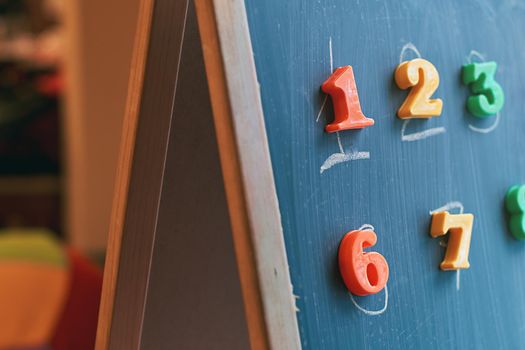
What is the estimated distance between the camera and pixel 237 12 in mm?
783

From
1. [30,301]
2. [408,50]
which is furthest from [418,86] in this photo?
[30,301]

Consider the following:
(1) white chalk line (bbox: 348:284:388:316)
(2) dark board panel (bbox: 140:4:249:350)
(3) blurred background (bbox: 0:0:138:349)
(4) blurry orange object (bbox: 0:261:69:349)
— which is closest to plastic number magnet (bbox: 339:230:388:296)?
(1) white chalk line (bbox: 348:284:388:316)

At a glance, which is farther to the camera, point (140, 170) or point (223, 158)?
point (140, 170)

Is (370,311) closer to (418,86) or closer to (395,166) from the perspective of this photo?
(395,166)

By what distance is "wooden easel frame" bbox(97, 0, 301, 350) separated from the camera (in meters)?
0.74

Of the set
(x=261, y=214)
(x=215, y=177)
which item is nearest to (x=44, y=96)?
(x=215, y=177)

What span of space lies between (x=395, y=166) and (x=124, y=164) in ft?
1.12

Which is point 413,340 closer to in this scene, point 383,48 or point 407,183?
point 407,183

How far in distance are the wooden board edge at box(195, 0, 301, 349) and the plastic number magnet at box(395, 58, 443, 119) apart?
0.25 m

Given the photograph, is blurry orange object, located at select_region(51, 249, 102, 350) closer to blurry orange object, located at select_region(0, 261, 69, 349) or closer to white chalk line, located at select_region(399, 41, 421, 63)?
blurry orange object, located at select_region(0, 261, 69, 349)

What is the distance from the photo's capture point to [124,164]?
88cm

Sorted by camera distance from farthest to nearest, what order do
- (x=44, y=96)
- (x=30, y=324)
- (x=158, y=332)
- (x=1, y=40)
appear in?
(x=1, y=40), (x=44, y=96), (x=30, y=324), (x=158, y=332)

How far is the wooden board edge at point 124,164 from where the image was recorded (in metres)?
0.87

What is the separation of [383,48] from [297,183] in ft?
0.83
